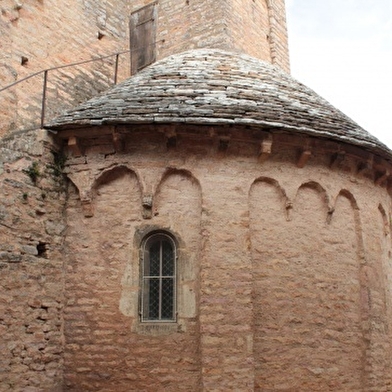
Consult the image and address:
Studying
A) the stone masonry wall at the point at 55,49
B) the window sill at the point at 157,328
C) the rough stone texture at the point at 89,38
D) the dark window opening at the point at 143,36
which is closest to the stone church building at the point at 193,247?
the window sill at the point at 157,328

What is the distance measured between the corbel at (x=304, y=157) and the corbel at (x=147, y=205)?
2.17 metres

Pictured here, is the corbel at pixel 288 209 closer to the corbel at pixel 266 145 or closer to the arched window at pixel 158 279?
the corbel at pixel 266 145

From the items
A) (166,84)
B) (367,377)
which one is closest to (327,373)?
(367,377)

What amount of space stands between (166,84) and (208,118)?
5.07 ft

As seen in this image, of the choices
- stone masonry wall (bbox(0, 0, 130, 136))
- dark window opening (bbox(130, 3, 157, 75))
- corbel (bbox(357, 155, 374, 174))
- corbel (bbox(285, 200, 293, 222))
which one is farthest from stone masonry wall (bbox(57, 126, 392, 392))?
dark window opening (bbox(130, 3, 157, 75))

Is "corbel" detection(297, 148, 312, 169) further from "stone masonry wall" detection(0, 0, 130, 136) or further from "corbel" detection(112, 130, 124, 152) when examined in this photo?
"stone masonry wall" detection(0, 0, 130, 136)

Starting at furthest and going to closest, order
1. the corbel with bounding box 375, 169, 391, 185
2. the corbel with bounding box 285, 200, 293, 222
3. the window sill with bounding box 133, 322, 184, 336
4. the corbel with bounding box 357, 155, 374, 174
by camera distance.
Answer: the corbel with bounding box 375, 169, 391, 185 → the corbel with bounding box 357, 155, 374, 174 → the corbel with bounding box 285, 200, 293, 222 → the window sill with bounding box 133, 322, 184, 336

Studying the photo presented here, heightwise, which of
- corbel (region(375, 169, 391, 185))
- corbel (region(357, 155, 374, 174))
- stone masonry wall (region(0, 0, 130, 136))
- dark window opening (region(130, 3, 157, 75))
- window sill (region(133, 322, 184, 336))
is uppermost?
dark window opening (region(130, 3, 157, 75))

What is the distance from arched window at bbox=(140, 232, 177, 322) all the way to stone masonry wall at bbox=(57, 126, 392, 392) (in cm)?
16

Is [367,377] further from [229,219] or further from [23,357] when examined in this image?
[23,357]

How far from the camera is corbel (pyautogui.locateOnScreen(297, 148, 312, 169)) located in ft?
24.3

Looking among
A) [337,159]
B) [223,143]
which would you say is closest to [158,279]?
[223,143]

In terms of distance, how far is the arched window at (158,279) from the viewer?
22.7 ft

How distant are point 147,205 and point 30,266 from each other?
1.67m
